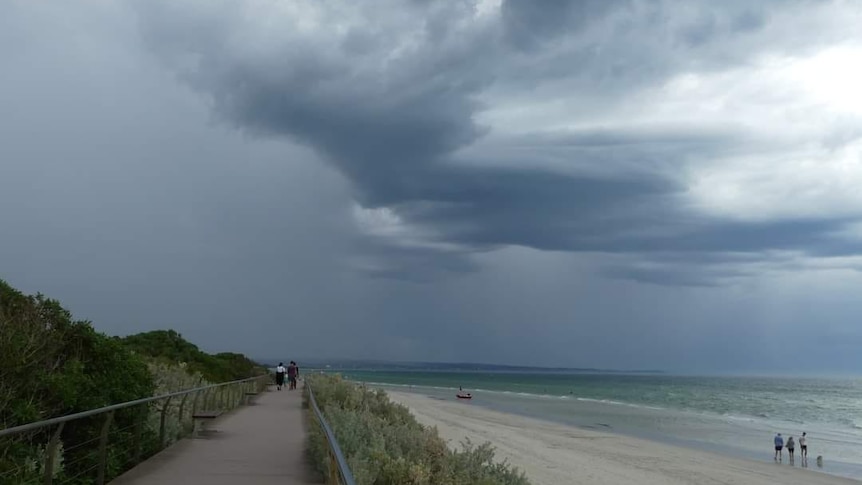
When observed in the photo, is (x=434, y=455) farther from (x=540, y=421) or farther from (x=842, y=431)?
(x=842, y=431)

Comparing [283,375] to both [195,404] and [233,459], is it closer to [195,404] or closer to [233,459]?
[195,404]

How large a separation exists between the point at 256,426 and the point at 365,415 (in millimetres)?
4111

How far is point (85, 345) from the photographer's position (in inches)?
372

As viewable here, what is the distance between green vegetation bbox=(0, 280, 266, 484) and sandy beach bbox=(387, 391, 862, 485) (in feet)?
33.0

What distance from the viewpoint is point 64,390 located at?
317 inches

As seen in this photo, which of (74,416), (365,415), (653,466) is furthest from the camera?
(653,466)

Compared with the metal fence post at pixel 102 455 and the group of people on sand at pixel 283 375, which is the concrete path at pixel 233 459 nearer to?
the metal fence post at pixel 102 455

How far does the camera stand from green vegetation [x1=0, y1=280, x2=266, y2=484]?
23.5 feet

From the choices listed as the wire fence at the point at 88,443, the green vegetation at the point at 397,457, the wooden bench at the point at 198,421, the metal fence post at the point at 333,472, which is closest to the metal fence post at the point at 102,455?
the wire fence at the point at 88,443

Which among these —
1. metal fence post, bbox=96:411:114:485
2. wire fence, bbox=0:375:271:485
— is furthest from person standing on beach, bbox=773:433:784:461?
metal fence post, bbox=96:411:114:485

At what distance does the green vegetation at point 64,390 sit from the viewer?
23.5ft

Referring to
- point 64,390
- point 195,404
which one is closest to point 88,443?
point 64,390

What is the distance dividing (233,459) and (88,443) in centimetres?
256

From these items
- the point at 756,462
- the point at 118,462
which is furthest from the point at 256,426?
the point at 756,462
